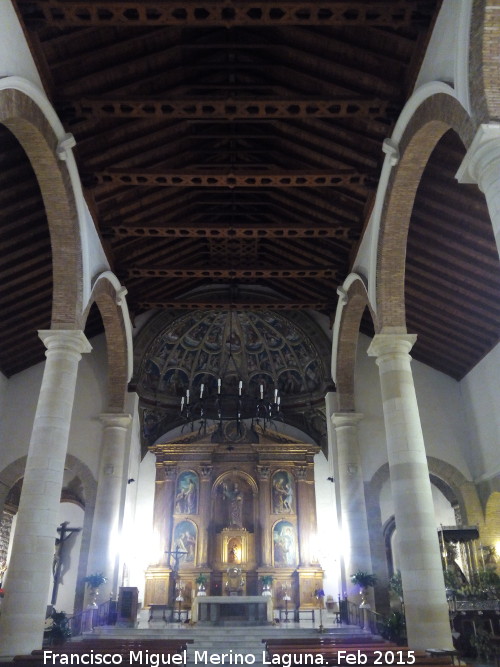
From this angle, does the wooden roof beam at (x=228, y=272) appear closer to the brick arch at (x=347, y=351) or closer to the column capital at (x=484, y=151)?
the brick arch at (x=347, y=351)

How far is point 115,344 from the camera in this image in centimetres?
1539

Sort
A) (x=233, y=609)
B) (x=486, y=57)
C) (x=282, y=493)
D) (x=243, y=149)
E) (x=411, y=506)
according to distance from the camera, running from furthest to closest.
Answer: (x=282, y=493)
(x=233, y=609)
(x=243, y=149)
(x=411, y=506)
(x=486, y=57)

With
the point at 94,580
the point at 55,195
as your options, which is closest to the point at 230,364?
the point at 94,580

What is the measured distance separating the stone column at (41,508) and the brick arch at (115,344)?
3223 mm

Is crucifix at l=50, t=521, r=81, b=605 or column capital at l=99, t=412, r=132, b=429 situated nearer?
column capital at l=99, t=412, r=132, b=429

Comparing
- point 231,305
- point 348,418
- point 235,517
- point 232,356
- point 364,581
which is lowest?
point 364,581

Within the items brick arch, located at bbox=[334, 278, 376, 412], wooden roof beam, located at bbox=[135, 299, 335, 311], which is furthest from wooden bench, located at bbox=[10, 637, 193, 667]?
wooden roof beam, located at bbox=[135, 299, 335, 311]

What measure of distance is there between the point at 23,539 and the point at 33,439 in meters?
1.60

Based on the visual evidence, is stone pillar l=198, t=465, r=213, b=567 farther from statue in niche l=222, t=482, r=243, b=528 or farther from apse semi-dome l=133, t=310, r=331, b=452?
apse semi-dome l=133, t=310, r=331, b=452

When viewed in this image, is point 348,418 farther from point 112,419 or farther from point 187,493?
point 187,493

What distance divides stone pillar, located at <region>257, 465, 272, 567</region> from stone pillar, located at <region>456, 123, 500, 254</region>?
1530cm

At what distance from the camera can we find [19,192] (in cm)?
1050

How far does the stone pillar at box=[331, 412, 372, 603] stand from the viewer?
1413 cm

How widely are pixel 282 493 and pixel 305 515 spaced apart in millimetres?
1102
